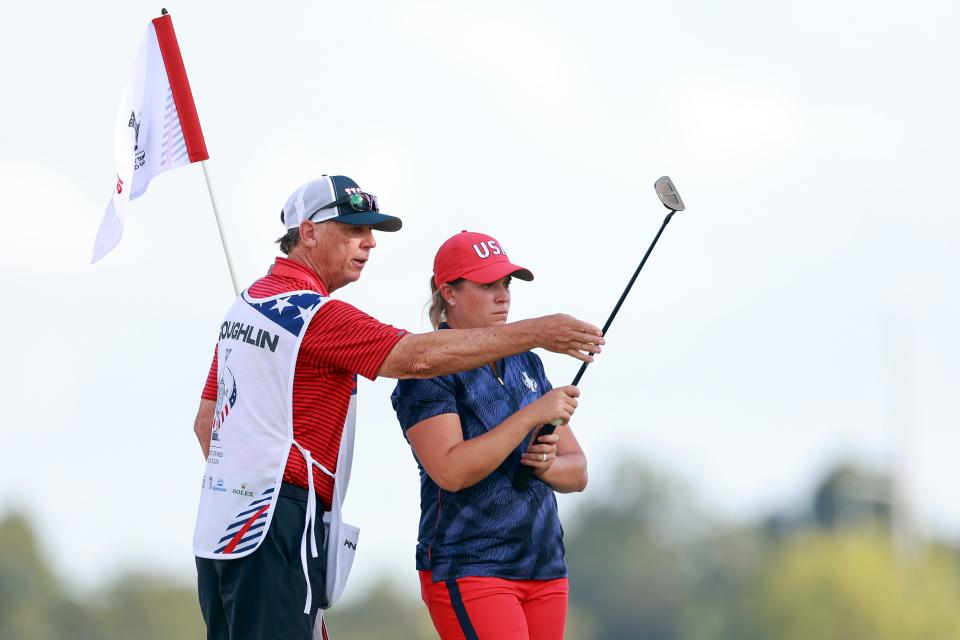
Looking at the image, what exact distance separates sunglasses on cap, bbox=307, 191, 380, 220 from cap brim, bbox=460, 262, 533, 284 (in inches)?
16.5

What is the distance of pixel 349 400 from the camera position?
19.1 feet

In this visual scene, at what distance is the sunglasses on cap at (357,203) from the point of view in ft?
19.5

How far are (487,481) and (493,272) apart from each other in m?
0.76

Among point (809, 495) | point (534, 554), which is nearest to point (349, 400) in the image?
point (534, 554)

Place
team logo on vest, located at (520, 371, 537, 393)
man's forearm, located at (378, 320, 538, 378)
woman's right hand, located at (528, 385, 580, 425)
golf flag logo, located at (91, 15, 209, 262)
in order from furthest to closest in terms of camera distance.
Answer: golf flag logo, located at (91, 15, 209, 262) < team logo on vest, located at (520, 371, 537, 393) < woman's right hand, located at (528, 385, 580, 425) < man's forearm, located at (378, 320, 538, 378)

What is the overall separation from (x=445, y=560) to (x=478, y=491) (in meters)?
0.27

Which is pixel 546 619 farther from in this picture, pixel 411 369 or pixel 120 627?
pixel 120 627

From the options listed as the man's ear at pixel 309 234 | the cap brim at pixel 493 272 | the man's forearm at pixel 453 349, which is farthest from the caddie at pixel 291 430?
the cap brim at pixel 493 272

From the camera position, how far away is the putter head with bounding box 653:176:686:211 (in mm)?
6172

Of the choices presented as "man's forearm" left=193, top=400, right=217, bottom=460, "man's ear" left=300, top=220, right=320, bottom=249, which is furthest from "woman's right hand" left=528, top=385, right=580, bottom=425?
"man's forearm" left=193, top=400, right=217, bottom=460

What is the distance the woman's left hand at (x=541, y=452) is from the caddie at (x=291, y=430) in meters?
0.38

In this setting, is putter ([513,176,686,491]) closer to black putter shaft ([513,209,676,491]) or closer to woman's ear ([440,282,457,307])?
black putter shaft ([513,209,676,491])

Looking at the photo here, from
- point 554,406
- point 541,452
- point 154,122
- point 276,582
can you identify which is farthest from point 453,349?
point 154,122

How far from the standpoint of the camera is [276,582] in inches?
221
